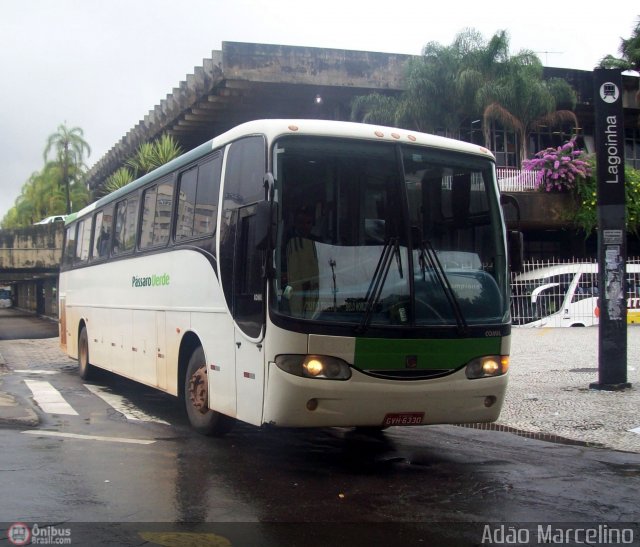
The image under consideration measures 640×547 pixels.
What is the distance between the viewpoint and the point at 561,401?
1107 cm

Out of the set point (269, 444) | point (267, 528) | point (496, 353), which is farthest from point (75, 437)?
point (496, 353)

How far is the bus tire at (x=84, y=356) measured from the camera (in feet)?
46.8

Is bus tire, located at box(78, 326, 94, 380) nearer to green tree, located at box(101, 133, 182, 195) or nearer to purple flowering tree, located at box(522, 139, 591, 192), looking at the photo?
green tree, located at box(101, 133, 182, 195)

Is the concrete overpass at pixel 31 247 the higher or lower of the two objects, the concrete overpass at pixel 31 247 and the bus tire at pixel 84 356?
the higher

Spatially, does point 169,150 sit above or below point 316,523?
above

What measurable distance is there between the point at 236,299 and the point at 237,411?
3.52 ft

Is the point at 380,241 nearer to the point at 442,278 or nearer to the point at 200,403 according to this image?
the point at 442,278

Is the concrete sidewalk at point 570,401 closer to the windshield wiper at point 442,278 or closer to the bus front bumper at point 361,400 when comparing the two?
the bus front bumper at point 361,400

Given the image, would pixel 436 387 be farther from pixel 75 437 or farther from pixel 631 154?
pixel 631 154

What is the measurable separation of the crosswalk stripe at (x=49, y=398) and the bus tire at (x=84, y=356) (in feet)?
2.39

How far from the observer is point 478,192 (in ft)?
24.9

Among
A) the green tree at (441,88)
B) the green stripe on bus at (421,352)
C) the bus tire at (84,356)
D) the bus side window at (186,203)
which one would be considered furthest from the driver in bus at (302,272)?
the green tree at (441,88)

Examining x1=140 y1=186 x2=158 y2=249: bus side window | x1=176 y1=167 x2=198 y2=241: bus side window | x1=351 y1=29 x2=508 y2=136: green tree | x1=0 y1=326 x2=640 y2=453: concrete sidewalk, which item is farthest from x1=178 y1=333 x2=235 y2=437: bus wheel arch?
x1=351 y1=29 x2=508 y2=136: green tree

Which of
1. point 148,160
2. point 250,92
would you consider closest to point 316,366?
point 148,160
